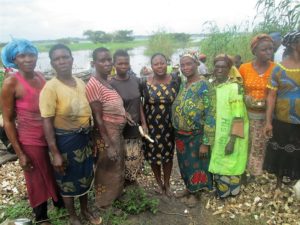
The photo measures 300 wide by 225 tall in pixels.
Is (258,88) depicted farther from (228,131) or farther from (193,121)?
(193,121)

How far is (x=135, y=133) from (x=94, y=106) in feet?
2.16

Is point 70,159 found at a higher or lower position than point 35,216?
higher

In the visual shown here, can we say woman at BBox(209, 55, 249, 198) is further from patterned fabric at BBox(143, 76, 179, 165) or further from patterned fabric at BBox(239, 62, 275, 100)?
patterned fabric at BBox(143, 76, 179, 165)

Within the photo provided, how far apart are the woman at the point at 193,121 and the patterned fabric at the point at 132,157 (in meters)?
0.44

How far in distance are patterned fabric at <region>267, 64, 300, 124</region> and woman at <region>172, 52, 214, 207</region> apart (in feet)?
2.21

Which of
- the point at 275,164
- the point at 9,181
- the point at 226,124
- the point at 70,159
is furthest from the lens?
the point at 9,181

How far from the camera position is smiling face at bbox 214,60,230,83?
3.07 metres

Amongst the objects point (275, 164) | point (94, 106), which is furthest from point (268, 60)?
point (94, 106)

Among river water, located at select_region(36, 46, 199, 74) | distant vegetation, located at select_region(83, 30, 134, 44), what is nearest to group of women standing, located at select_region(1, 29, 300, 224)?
river water, located at select_region(36, 46, 199, 74)

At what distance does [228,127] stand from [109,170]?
132 cm

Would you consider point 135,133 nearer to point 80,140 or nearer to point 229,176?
point 80,140

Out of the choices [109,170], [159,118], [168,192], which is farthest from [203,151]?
[109,170]

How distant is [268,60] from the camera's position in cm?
313

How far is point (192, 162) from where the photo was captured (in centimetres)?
334
